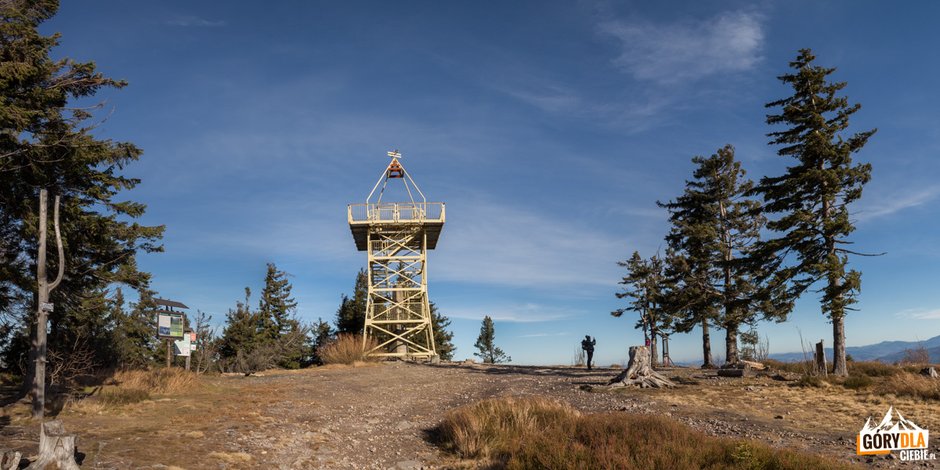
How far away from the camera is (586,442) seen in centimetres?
908

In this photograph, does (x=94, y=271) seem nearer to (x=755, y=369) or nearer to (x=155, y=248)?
(x=155, y=248)

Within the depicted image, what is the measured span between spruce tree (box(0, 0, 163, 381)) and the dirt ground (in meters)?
3.71

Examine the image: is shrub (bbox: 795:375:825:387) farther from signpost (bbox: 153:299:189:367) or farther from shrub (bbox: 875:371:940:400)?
signpost (bbox: 153:299:189:367)

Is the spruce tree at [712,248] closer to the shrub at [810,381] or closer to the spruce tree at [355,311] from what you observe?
the shrub at [810,381]

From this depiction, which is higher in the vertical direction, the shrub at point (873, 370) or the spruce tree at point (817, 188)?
the spruce tree at point (817, 188)

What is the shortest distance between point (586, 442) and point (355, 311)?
Answer: 35.8 metres

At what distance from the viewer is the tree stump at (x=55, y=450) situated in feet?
24.0

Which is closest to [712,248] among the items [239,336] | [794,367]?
[794,367]

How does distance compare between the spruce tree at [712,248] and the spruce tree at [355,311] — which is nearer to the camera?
the spruce tree at [712,248]

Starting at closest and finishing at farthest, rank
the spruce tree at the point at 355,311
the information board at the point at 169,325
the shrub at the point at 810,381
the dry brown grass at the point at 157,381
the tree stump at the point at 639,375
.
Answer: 1. the dry brown grass at the point at 157,381
2. the shrub at the point at 810,381
3. the tree stump at the point at 639,375
4. the information board at the point at 169,325
5. the spruce tree at the point at 355,311

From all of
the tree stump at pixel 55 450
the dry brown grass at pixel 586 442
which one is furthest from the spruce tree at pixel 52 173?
the dry brown grass at pixel 586 442

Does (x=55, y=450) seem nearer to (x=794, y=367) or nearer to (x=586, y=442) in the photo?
(x=586, y=442)

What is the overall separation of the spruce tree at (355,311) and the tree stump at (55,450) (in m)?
33.6

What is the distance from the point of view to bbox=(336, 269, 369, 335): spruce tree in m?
42.4
